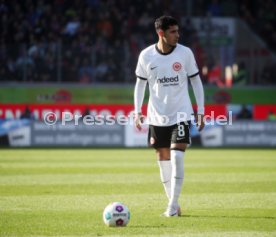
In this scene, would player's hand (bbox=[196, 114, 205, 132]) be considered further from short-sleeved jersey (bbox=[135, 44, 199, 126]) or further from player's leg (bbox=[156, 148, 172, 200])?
player's leg (bbox=[156, 148, 172, 200])

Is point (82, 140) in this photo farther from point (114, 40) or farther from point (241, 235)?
point (241, 235)

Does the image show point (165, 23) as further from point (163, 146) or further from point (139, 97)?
point (163, 146)

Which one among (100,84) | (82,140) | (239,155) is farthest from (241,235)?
(100,84)

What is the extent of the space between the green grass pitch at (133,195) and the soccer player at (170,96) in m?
0.75

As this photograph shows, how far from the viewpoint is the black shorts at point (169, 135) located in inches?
405

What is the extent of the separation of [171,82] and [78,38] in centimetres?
1971

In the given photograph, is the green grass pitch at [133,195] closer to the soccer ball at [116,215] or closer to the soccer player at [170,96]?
the soccer ball at [116,215]

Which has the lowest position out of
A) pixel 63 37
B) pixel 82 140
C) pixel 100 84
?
pixel 82 140

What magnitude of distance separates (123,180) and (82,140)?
12803 mm

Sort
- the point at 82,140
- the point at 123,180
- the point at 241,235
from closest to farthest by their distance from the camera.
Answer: the point at 241,235
the point at 123,180
the point at 82,140

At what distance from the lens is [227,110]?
30781 millimetres

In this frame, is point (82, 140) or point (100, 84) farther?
point (100, 84)

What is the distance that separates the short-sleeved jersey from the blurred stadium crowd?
18716 millimetres

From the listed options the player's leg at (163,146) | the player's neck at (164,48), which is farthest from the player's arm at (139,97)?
the player's neck at (164,48)
